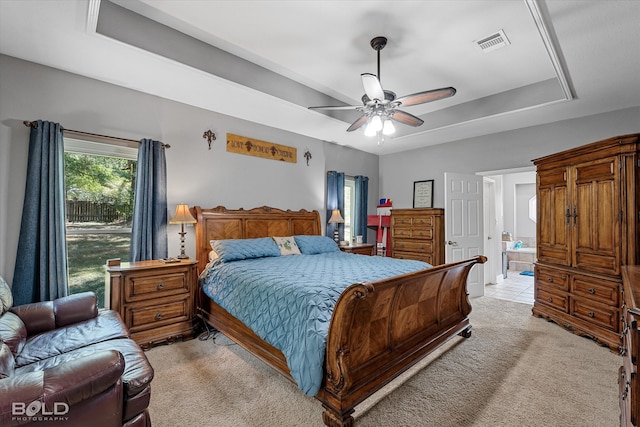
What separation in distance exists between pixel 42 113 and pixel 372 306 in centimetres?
349

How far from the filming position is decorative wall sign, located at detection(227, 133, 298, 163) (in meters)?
4.14

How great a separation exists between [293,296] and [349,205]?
403cm

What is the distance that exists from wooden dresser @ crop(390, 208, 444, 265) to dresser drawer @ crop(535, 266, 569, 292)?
143 cm

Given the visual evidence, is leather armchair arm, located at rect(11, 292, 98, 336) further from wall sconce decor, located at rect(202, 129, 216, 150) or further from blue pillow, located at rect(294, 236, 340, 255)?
blue pillow, located at rect(294, 236, 340, 255)

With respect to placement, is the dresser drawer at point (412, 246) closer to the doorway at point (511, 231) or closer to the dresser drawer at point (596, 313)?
the doorway at point (511, 231)

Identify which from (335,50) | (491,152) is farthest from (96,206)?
(491,152)

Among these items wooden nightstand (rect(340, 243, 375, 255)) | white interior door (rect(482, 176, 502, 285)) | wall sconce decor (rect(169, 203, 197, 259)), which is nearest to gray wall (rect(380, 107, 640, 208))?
white interior door (rect(482, 176, 502, 285))

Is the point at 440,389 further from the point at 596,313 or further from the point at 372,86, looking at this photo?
the point at 372,86

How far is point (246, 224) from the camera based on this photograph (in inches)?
163

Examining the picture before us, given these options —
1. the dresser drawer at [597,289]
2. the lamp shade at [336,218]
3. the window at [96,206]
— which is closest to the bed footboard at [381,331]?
the dresser drawer at [597,289]

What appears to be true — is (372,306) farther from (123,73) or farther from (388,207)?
(388,207)

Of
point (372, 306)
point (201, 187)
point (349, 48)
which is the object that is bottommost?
point (372, 306)

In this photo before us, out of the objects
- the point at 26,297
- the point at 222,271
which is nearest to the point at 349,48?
the point at 222,271

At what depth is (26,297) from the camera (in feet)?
8.58
